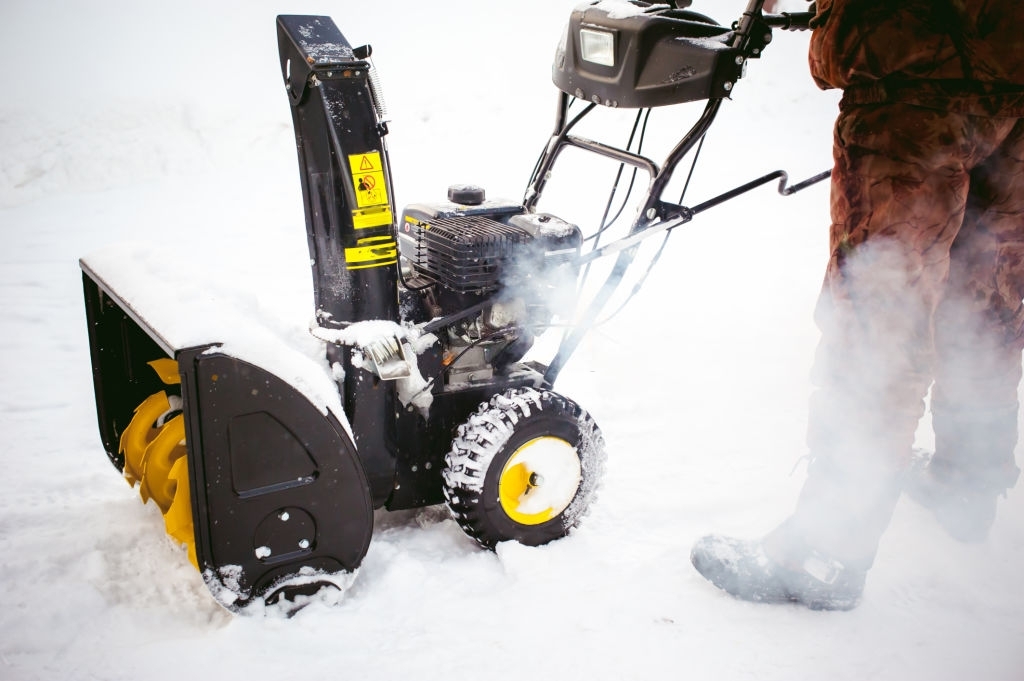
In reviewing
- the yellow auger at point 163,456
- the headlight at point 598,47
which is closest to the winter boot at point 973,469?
the headlight at point 598,47

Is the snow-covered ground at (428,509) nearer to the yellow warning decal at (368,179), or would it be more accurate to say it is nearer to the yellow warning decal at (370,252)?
the yellow warning decal at (370,252)

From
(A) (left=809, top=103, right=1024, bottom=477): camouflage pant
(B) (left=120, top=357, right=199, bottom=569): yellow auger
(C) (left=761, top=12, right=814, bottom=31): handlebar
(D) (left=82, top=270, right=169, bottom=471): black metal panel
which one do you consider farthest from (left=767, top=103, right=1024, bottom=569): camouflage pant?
(D) (left=82, top=270, right=169, bottom=471): black metal panel

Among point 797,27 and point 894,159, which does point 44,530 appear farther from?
point 797,27

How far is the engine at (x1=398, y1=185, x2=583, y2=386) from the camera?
6.23ft

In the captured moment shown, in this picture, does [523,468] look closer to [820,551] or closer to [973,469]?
[820,551]

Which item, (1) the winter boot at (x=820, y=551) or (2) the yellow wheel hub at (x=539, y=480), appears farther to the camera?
(2) the yellow wheel hub at (x=539, y=480)

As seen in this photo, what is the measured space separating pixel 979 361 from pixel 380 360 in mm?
1555

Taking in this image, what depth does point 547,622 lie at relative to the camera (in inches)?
73.3

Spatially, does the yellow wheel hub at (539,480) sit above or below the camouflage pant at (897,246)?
below

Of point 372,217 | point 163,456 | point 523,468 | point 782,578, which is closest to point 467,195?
point 372,217

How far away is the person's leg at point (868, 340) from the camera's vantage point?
1.72 m

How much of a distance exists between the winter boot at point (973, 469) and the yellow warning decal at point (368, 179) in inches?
64.8

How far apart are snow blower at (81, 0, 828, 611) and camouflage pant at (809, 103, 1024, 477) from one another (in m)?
0.37

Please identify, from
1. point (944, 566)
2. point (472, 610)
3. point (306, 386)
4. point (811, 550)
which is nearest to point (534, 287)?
point (306, 386)
